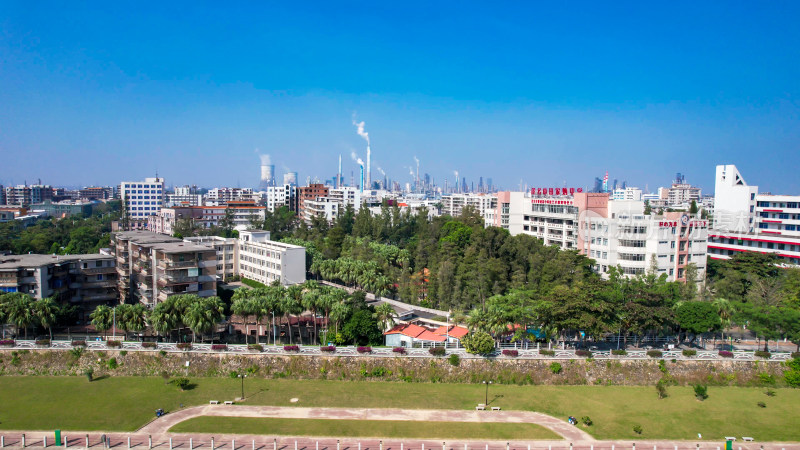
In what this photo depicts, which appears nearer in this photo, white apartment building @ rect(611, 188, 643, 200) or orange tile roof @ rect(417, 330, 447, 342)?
orange tile roof @ rect(417, 330, 447, 342)

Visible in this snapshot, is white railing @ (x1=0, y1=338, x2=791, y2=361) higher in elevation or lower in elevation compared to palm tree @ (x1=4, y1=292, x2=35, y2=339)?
lower

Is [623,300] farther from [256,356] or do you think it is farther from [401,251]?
[401,251]

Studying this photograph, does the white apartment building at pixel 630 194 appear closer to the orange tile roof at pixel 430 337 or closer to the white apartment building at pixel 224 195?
the white apartment building at pixel 224 195

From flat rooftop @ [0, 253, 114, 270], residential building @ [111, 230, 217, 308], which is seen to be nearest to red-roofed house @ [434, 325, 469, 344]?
residential building @ [111, 230, 217, 308]

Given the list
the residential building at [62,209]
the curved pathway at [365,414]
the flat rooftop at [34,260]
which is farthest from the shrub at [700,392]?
the residential building at [62,209]

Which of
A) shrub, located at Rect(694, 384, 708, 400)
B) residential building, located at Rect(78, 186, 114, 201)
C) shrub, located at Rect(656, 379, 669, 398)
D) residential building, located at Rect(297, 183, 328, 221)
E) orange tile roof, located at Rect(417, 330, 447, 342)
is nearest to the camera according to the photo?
shrub, located at Rect(694, 384, 708, 400)

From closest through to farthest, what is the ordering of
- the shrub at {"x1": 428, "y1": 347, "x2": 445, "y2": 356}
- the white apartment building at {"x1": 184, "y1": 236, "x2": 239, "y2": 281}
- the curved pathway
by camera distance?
1. the curved pathway
2. the shrub at {"x1": 428, "y1": 347, "x2": 445, "y2": 356}
3. the white apartment building at {"x1": 184, "y1": 236, "x2": 239, "y2": 281}

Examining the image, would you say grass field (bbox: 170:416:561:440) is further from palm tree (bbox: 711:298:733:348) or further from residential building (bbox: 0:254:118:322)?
residential building (bbox: 0:254:118:322)
